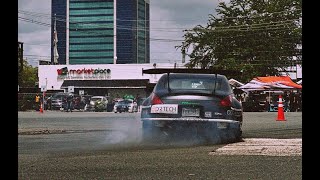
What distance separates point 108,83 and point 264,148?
70.7 m

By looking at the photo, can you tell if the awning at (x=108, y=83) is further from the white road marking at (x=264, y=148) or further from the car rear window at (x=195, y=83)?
the white road marking at (x=264, y=148)

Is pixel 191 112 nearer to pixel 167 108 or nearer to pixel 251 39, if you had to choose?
pixel 167 108

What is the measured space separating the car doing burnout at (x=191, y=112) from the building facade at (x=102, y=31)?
162 ft

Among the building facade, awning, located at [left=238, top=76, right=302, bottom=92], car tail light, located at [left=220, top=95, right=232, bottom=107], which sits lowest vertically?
car tail light, located at [left=220, top=95, right=232, bottom=107]

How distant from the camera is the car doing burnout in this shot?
34.2ft

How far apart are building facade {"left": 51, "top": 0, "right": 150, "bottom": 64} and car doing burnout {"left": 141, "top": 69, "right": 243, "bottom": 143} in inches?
1949

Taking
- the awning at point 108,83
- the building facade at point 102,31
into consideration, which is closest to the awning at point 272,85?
the building facade at point 102,31

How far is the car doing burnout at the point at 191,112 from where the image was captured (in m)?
10.4

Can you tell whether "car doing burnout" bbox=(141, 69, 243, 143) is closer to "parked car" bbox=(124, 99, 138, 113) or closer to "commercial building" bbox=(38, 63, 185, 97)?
"parked car" bbox=(124, 99, 138, 113)

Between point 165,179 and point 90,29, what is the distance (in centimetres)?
6868

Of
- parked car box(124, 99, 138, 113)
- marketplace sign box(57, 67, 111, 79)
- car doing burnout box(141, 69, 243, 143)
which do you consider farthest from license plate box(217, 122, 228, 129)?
marketplace sign box(57, 67, 111, 79)

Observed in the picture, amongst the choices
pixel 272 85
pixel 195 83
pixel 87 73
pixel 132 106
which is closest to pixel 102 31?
pixel 87 73
